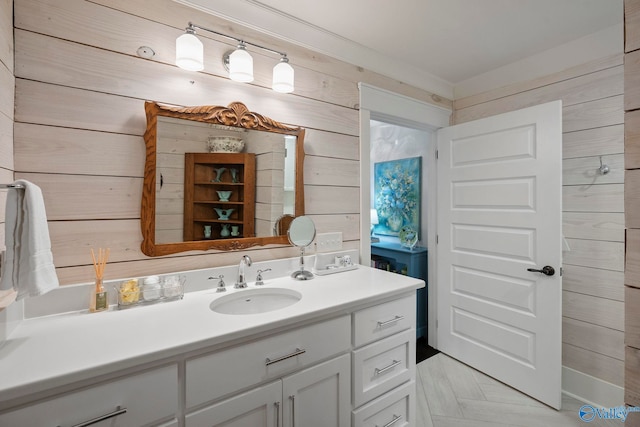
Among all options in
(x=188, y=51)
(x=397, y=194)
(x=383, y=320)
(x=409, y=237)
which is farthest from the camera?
(x=397, y=194)

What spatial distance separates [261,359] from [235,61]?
1314mm

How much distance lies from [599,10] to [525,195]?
106cm

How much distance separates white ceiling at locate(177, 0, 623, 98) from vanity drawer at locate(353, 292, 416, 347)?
153 centimetres

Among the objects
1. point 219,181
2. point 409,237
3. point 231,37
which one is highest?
point 231,37

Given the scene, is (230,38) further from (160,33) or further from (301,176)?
(301,176)

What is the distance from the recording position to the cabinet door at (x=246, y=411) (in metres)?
0.94

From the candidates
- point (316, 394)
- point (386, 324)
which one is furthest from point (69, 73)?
point (386, 324)

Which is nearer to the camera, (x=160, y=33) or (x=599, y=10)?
(x=160, y=33)

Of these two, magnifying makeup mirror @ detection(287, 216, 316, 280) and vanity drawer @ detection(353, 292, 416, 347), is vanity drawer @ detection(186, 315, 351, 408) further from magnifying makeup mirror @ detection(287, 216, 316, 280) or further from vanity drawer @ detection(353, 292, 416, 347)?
magnifying makeup mirror @ detection(287, 216, 316, 280)

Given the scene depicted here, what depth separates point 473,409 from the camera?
6.07ft

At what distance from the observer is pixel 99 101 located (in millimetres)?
1204

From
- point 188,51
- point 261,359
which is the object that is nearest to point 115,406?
point 261,359

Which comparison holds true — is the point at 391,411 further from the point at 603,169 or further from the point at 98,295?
A: the point at 603,169

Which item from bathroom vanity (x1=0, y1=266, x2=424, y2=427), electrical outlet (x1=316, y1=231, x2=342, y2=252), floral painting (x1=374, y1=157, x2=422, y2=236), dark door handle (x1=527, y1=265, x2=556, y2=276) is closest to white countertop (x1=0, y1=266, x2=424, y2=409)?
bathroom vanity (x1=0, y1=266, x2=424, y2=427)
